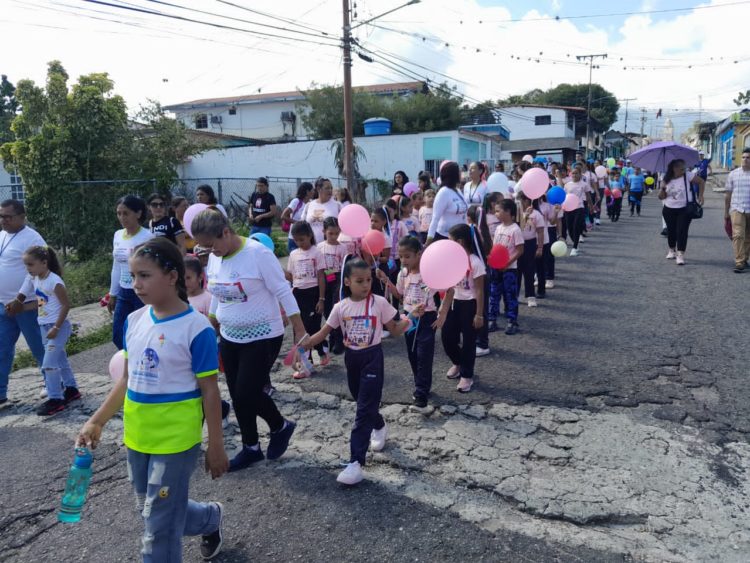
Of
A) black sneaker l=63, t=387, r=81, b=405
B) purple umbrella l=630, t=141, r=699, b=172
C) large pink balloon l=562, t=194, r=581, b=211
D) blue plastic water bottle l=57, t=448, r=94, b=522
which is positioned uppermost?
purple umbrella l=630, t=141, r=699, b=172

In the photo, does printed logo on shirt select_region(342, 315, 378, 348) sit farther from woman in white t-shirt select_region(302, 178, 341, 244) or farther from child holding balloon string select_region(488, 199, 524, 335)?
woman in white t-shirt select_region(302, 178, 341, 244)

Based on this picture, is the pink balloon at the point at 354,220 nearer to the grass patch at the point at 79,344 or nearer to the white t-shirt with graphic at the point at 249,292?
the white t-shirt with graphic at the point at 249,292

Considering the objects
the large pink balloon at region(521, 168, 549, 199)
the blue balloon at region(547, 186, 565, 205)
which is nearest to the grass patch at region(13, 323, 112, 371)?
the large pink balloon at region(521, 168, 549, 199)

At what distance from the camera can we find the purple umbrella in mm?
10773

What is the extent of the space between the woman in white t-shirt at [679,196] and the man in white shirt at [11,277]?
955 cm

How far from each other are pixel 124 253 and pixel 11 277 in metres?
1.18

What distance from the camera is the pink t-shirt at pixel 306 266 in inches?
226

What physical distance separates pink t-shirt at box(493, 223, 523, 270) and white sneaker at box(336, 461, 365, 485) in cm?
368

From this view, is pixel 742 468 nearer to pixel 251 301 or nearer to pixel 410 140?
pixel 251 301

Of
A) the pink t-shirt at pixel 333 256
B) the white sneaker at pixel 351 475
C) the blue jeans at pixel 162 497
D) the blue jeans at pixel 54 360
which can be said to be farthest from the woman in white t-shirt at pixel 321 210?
the blue jeans at pixel 162 497

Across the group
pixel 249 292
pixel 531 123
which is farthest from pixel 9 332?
pixel 531 123

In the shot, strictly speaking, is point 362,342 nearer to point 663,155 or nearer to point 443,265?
point 443,265

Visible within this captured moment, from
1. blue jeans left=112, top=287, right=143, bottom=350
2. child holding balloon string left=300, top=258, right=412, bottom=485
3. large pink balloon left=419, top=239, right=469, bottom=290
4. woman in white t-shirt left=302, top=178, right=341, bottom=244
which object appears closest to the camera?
child holding balloon string left=300, top=258, right=412, bottom=485

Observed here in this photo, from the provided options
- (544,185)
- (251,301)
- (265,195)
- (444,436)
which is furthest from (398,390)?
(265,195)
